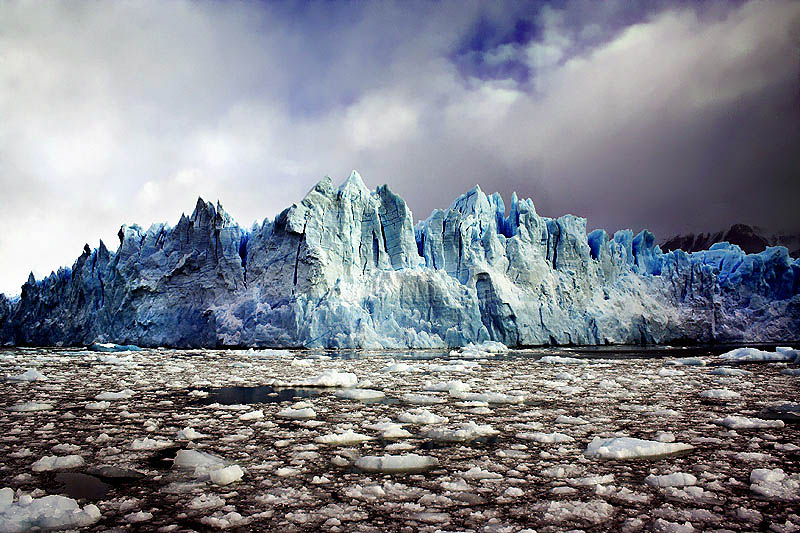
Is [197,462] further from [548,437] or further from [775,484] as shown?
[775,484]

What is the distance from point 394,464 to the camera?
9.78ft

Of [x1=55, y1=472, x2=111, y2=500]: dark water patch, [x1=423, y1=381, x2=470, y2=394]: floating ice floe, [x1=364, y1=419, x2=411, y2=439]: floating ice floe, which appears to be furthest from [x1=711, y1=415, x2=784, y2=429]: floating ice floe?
[x1=55, y1=472, x2=111, y2=500]: dark water patch

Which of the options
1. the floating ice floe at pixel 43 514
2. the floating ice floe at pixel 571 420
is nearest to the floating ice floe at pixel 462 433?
the floating ice floe at pixel 571 420

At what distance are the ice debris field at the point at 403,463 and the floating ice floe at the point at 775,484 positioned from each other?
10 mm

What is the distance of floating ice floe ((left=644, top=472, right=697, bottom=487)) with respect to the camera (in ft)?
8.36

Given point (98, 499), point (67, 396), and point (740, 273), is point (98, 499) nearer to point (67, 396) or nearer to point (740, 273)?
point (67, 396)

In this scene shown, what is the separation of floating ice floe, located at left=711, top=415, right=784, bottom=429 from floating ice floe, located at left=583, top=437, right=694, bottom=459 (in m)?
1.21

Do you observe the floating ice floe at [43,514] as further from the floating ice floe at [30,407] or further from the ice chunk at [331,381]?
the ice chunk at [331,381]

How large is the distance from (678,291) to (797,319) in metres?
7.67

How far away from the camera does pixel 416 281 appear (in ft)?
88.2

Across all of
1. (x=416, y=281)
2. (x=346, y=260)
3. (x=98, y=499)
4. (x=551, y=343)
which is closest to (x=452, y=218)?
(x=416, y=281)

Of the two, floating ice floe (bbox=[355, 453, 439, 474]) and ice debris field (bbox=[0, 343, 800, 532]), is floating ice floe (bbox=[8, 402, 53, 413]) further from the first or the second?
floating ice floe (bbox=[355, 453, 439, 474])

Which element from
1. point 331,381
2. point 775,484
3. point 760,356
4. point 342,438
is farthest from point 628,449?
point 760,356

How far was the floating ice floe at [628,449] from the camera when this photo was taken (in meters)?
3.18
